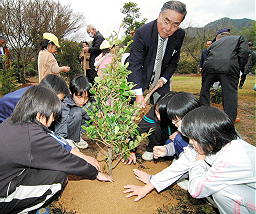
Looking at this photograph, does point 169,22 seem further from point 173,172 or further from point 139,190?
point 139,190

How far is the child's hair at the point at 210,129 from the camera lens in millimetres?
1420

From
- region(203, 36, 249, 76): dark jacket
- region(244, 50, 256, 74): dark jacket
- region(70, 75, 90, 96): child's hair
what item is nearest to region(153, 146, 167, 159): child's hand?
region(70, 75, 90, 96): child's hair

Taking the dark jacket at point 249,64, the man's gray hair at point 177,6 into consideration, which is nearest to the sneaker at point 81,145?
the man's gray hair at point 177,6

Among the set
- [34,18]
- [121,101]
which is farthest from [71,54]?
[121,101]

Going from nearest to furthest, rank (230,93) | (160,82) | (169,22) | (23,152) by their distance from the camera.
Result: (23,152) → (169,22) → (160,82) → (230,93)

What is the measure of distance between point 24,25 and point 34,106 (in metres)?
9.26

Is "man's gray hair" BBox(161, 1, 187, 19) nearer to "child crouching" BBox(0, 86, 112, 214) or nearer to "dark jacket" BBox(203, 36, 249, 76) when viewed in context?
"child crouching" BBox(0, 86, 112, 214)

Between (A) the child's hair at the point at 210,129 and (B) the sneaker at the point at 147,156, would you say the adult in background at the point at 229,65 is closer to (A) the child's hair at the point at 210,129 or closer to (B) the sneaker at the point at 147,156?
(B) the sneaker at the point at 147,156

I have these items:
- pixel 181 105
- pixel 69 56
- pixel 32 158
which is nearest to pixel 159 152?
pixel 181 105

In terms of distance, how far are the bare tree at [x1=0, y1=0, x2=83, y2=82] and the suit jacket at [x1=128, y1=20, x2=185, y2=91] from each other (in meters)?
8.35

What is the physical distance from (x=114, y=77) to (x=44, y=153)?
2.50 ft

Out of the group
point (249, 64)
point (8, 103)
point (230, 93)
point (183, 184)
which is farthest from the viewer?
point (249, 64)

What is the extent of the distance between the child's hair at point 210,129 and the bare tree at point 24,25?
9.67 m

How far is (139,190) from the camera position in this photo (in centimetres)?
180
